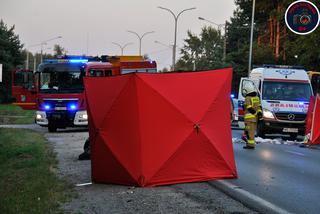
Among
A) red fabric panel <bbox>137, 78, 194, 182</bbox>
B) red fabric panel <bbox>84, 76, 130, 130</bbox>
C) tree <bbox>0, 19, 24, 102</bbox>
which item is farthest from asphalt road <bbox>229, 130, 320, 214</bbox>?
tree <bbox>0, 19, 24, 102</bbox>

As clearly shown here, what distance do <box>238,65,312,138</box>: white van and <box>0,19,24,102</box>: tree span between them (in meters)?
46.6

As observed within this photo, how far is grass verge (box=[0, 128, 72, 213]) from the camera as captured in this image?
735 cm

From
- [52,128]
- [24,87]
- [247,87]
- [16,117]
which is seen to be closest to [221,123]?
[247,87]

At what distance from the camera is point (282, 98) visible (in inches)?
831

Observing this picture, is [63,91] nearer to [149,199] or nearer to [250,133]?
[250,133]

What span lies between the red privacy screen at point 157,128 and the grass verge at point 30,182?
3.14 feet

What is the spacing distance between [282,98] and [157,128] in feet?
42.0

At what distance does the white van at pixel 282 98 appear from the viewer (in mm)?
20672

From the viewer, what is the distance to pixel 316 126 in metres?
18.5

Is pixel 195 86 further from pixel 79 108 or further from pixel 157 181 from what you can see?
pixel 79 108

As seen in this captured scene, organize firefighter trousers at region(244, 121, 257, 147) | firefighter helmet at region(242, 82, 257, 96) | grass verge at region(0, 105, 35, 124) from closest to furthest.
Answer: firefighter trousers at region(244, 121, 257, 147), firefighter helmet at region(242, 82, 257, 96), grass verge at region(0, 105, 35, 124)

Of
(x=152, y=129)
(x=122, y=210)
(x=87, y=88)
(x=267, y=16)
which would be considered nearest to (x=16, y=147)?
(x=87, y=88)

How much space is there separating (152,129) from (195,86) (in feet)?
3.40

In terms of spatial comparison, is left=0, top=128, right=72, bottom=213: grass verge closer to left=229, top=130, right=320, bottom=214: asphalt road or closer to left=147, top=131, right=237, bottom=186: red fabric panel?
left=147, top=131, right=237, bottom=186: red fabric panel
